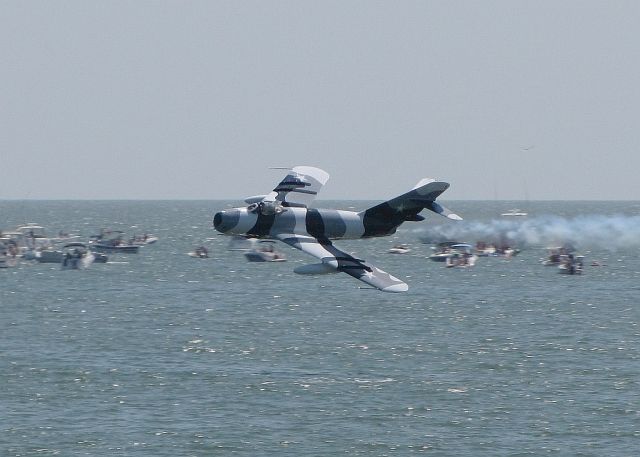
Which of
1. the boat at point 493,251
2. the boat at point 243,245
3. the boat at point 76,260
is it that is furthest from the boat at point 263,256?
the boat at point 493,251

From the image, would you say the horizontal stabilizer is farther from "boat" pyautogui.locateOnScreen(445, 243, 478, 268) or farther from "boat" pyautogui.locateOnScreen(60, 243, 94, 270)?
"boat" pyautogui.locateOnScreen(445, 243, 478, 268)

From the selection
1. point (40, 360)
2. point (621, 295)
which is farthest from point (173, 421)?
point (621, 295)

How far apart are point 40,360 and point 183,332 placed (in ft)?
51.7

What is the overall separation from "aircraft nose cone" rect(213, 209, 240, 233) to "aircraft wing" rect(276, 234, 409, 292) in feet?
8.04

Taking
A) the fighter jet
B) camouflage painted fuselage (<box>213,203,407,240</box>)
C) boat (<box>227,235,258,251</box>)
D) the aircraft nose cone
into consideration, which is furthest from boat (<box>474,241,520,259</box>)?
the aircraft nose cone

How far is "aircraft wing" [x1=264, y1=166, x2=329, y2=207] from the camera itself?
60844mm

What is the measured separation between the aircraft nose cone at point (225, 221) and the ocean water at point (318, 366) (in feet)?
31.1

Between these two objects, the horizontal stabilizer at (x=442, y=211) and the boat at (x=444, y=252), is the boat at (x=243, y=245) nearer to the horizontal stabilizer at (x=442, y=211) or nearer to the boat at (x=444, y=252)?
the boat at (x=444, y=252)

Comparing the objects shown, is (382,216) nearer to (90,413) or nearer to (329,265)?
(329,265)

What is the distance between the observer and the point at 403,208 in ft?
190

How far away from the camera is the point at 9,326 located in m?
91.8

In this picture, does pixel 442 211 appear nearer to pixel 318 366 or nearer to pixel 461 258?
pixel 318 366

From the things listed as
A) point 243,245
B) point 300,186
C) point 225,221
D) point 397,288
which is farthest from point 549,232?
point 397,288

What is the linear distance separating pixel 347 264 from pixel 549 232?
83.7 metres
